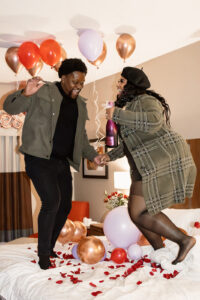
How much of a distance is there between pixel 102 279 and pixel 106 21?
8.07 ft

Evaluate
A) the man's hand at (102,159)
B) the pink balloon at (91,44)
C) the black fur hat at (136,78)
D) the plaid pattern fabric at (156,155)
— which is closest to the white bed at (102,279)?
the plaid pattern fabric at (156,155)

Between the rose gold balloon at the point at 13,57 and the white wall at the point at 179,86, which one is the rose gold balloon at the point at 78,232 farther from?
the rose gold balloon at the point at 13,57

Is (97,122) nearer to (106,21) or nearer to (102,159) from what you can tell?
(106,21)

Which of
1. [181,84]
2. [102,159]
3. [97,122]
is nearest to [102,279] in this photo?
[102,159]

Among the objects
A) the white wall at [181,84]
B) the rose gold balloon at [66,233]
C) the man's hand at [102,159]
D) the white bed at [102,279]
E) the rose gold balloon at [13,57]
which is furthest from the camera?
the white wall at [181,84]

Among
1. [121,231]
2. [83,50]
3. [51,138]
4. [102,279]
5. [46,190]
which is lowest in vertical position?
[102,279]

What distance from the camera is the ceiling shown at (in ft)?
9.39

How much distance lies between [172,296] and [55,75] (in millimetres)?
4298

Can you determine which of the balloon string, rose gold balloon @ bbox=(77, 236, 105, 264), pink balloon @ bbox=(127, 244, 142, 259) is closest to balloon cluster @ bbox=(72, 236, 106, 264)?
rose gold balloon @ bbox=(77, 236, 105, 264)

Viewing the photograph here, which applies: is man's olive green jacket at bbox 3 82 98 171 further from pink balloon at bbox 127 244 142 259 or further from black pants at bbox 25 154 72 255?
pink balloon at bbox 127 244 142 259

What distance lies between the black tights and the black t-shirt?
1.98 ft

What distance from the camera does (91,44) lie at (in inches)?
126

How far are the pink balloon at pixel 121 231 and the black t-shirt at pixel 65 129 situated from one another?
2.16ft

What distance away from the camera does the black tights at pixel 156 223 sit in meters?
1.93
